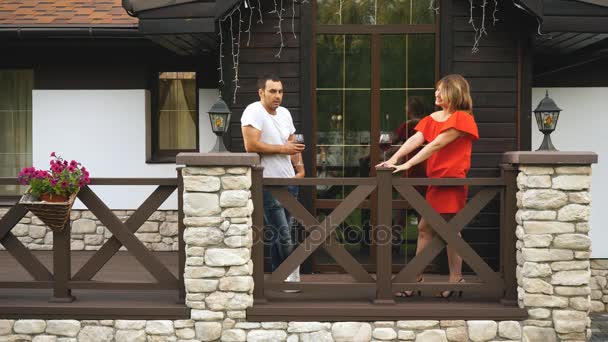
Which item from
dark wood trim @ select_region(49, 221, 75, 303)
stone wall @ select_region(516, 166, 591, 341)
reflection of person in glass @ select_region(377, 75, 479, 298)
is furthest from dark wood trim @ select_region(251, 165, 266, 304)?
stone wall @ select_region(516, 166, 591, 341)

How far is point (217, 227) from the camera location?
16.0 ft

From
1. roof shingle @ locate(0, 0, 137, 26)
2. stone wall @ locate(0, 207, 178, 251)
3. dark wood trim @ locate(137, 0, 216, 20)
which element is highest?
roof shingle @ locate(0, 0, 137, 26)

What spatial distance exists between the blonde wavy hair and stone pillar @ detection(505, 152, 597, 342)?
60 cm

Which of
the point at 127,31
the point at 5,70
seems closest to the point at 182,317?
the point at 127,31

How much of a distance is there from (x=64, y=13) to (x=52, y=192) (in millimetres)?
3703

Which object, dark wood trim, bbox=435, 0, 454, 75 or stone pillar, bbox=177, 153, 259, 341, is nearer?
stone pillar, bbox=177, 153, 259, 341

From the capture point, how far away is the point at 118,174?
7.81m

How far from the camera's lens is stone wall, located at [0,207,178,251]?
25.3 ft

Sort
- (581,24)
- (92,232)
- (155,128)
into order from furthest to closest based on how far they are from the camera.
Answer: (155,128)
(92,232)
(581,24)

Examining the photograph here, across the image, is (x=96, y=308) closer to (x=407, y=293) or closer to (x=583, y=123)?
(x=407, y=293)

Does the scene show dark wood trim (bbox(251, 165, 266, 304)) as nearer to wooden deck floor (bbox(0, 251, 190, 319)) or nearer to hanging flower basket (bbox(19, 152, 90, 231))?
wooden deck floor (bbox(0, 251, 190, 319))

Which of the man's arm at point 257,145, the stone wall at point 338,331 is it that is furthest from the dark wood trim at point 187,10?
the stone wall at point 338,331

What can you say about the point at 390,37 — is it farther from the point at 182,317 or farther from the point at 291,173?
the point at 182,317

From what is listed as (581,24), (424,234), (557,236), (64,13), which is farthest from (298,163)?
(64,13)
